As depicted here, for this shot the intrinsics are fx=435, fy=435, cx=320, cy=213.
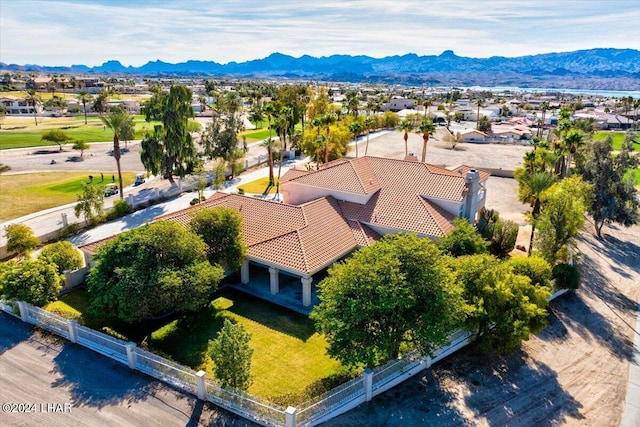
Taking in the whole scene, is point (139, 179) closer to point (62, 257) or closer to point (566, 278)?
point (62, 257)

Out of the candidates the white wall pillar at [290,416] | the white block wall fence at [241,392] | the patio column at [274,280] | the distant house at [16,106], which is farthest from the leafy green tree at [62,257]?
the distant house at [16,106]

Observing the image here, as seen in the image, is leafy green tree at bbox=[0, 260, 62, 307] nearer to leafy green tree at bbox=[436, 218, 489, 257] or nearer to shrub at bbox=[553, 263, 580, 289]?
leafy green tree at bbox=[436, 218, 489, 257]

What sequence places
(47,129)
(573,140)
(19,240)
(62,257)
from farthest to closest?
(47,129)
(573,140)
(19,240)
(62,257)

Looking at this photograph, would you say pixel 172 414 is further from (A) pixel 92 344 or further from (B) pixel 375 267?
(B) pixel 375 267

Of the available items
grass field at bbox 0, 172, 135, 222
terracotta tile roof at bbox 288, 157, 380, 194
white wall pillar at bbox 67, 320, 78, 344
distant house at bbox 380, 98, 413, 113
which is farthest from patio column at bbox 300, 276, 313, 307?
distant house at bbox 380, 98, 413, 113

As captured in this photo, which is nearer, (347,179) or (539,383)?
(539,383)

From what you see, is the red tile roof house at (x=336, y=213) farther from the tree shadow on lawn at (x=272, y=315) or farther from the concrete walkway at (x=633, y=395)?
the concrete walkway at (x=633, y=395)

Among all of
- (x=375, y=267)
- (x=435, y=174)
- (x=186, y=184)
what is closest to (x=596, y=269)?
(x=435, y=174)

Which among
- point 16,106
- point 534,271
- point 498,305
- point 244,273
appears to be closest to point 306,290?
point 244,273
